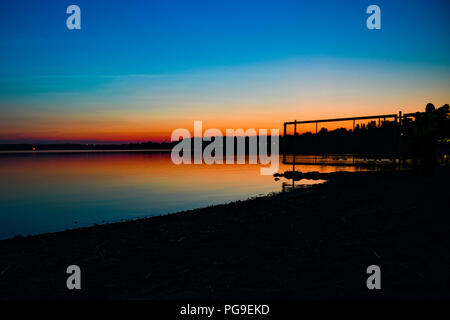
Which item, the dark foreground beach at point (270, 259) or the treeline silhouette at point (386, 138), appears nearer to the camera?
the dark foreground beach at point (270, 259)

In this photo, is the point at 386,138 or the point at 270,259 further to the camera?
the point at 386,138

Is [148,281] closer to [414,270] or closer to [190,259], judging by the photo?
[190,259]

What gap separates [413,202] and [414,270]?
16.2 feet

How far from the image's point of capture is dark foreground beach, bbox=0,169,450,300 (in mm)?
4820

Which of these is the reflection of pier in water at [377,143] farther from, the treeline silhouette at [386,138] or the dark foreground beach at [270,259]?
the dark foreground beach at [270,259]

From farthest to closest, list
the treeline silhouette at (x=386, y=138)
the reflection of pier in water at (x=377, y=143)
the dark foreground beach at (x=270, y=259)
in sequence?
the reflection of pier in water at (x=377, y=143)
the treeline silhouette at (x=386, y=138)
the dark foreground beach at (x=270, y=259)

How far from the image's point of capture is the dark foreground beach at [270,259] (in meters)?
4.82

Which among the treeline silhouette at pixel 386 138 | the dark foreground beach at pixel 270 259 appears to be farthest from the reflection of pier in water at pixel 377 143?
→ the dark foreground beach at pixel 270 259

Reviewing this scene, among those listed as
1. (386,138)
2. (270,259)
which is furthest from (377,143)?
(270,259)

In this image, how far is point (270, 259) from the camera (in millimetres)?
6160

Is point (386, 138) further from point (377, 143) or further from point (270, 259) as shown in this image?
point (270, 259)

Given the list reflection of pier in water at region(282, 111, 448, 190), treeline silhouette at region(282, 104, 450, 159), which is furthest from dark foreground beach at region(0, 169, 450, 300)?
reflection of pier in water at region(282, 111, 448, 190)

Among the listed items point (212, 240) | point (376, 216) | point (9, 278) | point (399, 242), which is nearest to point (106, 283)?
point (9, 278)
